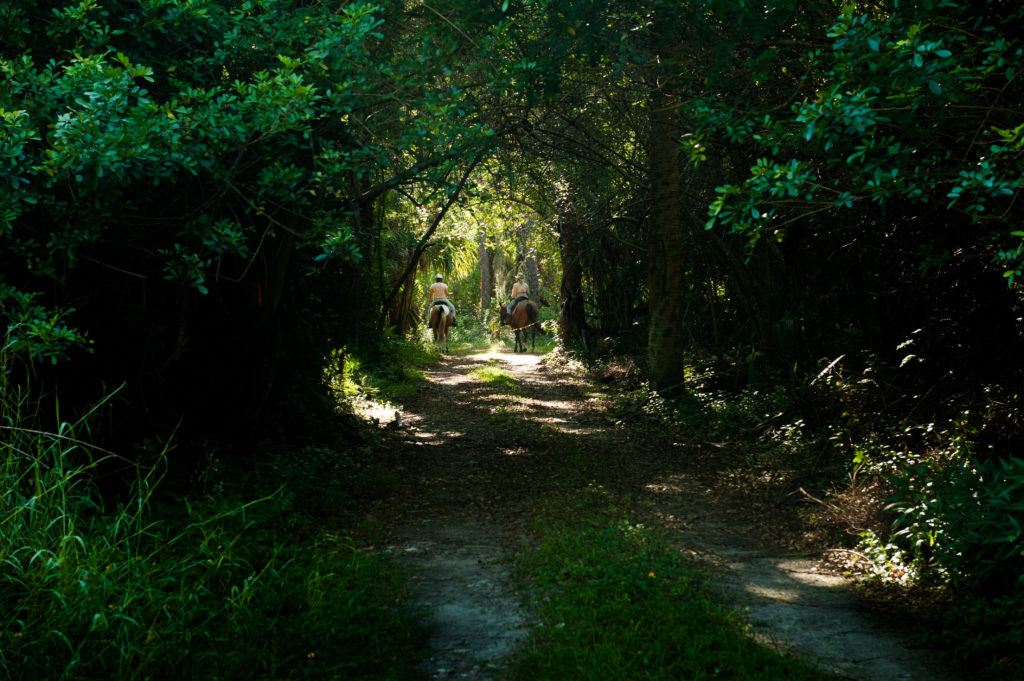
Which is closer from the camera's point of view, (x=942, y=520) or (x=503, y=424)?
(x=942, y=520)

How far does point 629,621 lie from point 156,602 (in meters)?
2.49

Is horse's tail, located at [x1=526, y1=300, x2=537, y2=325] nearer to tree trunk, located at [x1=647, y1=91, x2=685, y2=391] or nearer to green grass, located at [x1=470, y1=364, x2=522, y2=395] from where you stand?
green grass, located at [x1=470, y1=364, x2=522, y2=395]

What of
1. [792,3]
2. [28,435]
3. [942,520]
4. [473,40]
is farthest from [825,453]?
[28,435]

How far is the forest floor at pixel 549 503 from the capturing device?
13.6ft

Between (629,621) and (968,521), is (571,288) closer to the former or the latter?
(968,521)

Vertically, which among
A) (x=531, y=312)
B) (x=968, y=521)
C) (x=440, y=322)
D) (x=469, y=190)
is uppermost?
(x=469, y=190)

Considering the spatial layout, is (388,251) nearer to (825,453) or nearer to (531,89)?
(531,89)

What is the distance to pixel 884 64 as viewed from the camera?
13.4 ft

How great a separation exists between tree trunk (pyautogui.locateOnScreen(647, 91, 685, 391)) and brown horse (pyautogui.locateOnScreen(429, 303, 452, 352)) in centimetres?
1177

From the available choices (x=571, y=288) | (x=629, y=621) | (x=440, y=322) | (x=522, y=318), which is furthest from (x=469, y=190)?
(x=522, y=318)

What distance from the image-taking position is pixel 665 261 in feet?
38.7

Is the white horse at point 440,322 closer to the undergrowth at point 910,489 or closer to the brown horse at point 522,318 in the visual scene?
the brown horse at point 522,318

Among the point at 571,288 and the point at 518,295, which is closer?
the point at 571,288

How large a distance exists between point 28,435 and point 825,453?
6.61m
